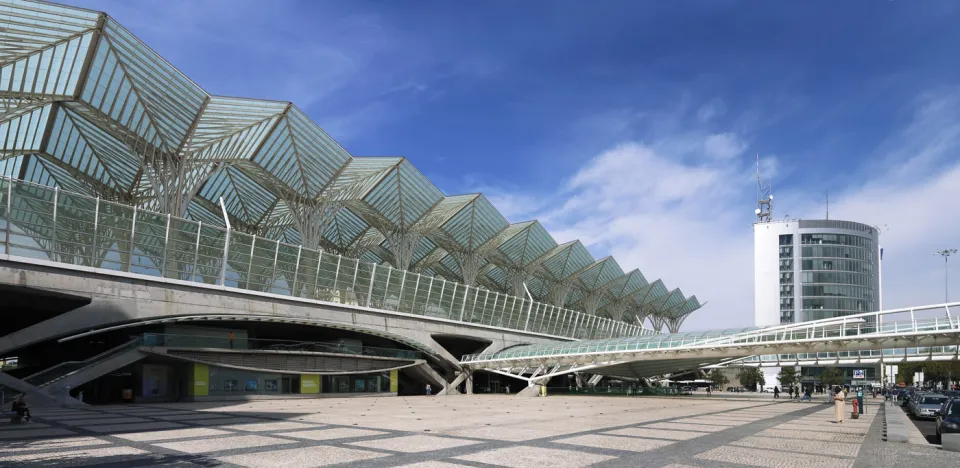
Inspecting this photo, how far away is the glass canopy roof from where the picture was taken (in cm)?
3841

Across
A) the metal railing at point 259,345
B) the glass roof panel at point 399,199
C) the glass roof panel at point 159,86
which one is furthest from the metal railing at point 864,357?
the glass roof panel at point 159,86

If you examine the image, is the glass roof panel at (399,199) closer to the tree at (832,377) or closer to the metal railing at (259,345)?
the metal railing at (259,345)

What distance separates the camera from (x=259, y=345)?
4709cm

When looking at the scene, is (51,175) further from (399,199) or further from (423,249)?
(423,249)

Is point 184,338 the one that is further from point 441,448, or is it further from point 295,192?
point 441,448

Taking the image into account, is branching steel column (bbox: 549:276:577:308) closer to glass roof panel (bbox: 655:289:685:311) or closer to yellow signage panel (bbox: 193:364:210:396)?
glass roof panel (bbox: 655:289:685:311)

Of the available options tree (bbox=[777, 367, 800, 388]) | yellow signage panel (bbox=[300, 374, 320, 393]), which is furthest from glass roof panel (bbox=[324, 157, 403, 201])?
tree (bbox=[777, 367, 800, 388])

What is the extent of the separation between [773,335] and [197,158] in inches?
1653

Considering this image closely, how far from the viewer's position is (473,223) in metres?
72.6

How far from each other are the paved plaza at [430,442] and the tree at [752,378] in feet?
303

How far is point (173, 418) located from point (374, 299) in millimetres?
30740

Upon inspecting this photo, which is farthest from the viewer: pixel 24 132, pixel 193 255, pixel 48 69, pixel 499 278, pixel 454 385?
pixel 499 278

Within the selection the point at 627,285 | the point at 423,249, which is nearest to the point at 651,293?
the point at 627,285

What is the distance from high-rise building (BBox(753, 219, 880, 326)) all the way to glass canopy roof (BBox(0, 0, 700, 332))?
6996 cm
